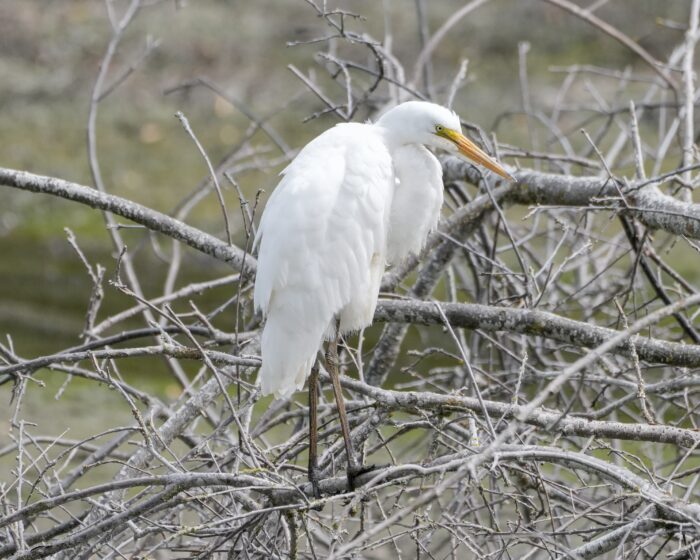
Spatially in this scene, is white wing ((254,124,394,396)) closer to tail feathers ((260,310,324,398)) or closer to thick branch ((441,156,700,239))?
tail feathers ((260,310,324,398))

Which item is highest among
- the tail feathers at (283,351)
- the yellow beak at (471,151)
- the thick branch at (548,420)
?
the yellow beak at (471,151)

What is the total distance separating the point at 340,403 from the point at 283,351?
21 cm

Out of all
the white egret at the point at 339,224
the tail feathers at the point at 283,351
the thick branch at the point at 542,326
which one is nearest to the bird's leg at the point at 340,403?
the white egret at the point at 339,224

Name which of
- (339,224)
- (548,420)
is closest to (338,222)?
(339,224)

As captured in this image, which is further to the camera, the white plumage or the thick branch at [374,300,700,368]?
the white plumage

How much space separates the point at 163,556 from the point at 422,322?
1697 mm

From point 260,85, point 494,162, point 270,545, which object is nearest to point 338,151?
point 494,162

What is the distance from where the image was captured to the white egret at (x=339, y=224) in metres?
2.63

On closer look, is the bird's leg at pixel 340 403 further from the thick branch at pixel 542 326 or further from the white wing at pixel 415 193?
the white wing at pixel 415 193

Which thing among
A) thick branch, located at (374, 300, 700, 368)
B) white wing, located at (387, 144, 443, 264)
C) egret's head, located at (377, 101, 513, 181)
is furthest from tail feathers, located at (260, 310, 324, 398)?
egret's head, located at (377, 101, 513, 181)

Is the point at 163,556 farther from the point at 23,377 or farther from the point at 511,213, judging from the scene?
the point at 511,213

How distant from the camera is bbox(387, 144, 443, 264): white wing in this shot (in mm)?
2812

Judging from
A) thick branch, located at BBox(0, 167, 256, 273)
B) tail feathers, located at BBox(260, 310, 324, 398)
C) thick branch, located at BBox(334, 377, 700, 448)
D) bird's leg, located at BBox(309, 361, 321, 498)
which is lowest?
bird's leg, located at BBox(309, 361, 321, 498)

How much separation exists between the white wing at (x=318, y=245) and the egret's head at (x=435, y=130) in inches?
3.2
